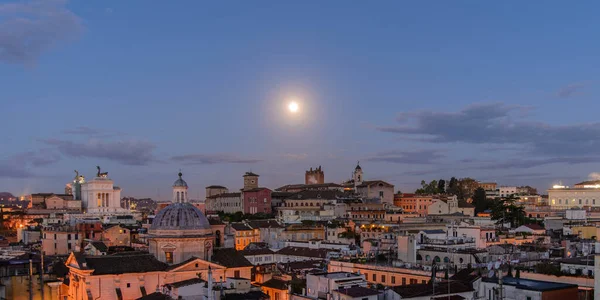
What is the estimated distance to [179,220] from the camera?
40.2m

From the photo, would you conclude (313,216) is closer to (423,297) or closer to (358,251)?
(358,251)

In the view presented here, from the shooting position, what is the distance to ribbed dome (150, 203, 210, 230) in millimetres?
40188

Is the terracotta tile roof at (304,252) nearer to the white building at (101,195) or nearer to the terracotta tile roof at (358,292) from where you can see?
the terracotta tile roof at (358,292)

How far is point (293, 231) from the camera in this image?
6806cm

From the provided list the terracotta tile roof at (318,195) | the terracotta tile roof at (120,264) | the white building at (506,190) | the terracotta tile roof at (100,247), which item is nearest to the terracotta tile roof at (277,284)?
the terracotta tile roof at (120,264)

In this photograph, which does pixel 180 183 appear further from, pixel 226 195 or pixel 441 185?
pixel 441 185

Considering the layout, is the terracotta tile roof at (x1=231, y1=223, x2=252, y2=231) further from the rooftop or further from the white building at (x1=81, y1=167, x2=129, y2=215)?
the rooftop

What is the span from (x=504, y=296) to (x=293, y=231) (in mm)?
42717

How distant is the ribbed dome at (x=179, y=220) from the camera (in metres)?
40.2

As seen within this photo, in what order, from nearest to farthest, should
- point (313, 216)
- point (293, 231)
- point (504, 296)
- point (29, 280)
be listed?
1. point (504, 296)
2. point (29, 280)
3. point (293, 231)
4. point (313, 216)

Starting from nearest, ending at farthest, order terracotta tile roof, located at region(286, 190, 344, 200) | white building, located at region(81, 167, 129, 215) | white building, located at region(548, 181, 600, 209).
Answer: terracotta tile roof, located at region(286, 190, 344, 200), white building, located at region(81, 167, 129, 215), white building, located at region(548, 181, 600, 209)

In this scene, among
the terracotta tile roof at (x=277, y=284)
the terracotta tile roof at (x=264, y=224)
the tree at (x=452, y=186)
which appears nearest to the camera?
the terracotta tile roof at (x=277, y=284)

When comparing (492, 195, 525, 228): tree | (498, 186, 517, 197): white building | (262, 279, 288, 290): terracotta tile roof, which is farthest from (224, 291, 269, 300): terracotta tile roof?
(498, 186, 517, 197): white building

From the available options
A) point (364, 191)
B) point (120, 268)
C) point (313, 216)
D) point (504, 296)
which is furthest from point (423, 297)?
point (364, 191)
